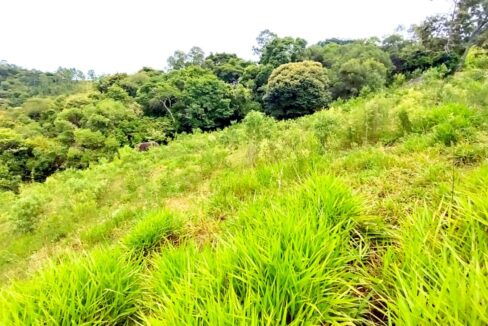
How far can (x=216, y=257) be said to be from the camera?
1413 millimetres

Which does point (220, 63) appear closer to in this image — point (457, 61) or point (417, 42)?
point (417, 42)

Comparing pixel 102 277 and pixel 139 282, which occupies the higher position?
pixel 102 277

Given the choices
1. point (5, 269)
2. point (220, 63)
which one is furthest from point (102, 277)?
point (220, 63)

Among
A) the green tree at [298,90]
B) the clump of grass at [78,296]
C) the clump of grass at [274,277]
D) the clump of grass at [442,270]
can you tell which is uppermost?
the green tree at [298,90]

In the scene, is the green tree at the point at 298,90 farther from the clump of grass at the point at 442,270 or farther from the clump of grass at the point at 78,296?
the clump of grass at the point at 78,296

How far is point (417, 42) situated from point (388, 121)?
24.7 metres

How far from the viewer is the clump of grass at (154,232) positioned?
7.66 feet

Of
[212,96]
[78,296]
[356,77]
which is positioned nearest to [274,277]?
[78,296]

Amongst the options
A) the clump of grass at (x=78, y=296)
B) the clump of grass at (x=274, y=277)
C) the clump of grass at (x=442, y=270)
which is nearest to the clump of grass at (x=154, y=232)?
the clump of grass at (x=78, y=296)

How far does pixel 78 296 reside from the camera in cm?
138

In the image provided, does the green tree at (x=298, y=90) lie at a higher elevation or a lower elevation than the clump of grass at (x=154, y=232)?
higher

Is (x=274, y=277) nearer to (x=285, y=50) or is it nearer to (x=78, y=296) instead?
(x=78, y=296)

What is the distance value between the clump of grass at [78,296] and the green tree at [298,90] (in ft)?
63.1

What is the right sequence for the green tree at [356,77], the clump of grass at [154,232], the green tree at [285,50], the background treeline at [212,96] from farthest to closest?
the green tree at [285,50] < the green tree at [356,77] < the background treeline at [212,96] < the clump of grass at [154,232]
